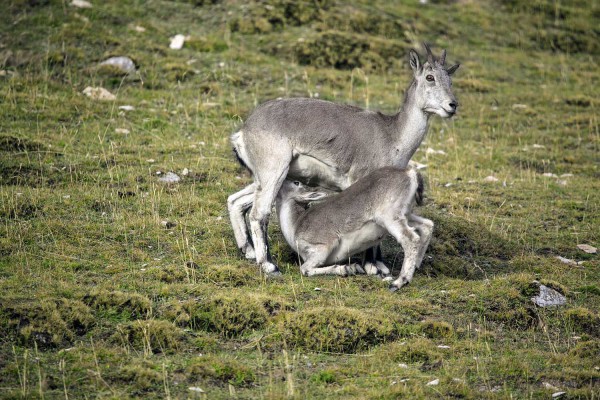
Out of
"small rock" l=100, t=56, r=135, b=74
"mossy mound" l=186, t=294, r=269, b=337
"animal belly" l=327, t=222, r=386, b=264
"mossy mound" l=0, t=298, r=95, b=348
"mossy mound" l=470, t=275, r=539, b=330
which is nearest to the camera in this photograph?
"mossy mound" l=0, t=298, r=95, b=348

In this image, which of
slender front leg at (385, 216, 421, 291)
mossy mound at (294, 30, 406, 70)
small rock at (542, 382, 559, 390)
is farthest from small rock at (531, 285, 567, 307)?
Result: mossy mound at (294, 30, 406, 70)

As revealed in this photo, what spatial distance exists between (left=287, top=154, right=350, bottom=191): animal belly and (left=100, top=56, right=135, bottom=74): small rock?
8.49 m

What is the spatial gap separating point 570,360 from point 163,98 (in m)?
12.1

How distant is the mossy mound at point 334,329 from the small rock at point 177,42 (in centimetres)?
1302

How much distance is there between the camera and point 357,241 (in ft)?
37.0

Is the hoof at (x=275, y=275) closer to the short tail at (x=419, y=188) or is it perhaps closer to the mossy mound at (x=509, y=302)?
the short tail at (x=419, y=188)

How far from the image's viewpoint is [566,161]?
700 inches

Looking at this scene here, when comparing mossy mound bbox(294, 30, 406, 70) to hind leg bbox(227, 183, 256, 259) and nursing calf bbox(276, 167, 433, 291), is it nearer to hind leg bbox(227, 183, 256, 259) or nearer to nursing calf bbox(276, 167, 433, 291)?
hind leg bbox(227, 183, 256, 259)

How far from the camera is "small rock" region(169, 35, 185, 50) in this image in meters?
21.0

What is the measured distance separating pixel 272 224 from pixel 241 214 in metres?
0.98

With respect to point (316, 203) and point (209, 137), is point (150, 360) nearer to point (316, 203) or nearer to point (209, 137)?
point (316, 203)

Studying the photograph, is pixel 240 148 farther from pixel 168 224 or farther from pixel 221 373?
pixel 221 373

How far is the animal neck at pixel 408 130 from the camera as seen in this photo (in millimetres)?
12188

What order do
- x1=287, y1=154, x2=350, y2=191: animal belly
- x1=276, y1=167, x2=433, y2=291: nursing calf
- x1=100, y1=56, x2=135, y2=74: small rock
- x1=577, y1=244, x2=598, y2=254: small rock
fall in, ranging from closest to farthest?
1. x1=276, y1=167, x2=433, y2=291: nursing calf
2. x1=287, y1=154, x2=350, y2=191: animal belly
3. x1=577, y1=244, x2=598, y2=254: small rock
4. x1=100, y1=56, x2=135, y2=74: small rock
